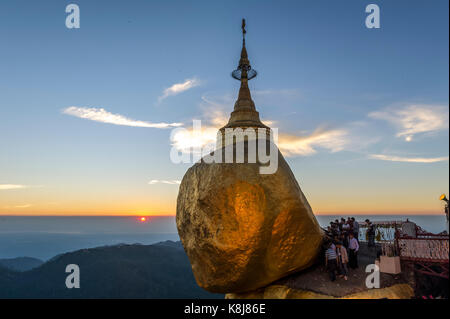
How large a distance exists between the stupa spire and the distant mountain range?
56.5 m

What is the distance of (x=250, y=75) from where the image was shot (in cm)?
1972

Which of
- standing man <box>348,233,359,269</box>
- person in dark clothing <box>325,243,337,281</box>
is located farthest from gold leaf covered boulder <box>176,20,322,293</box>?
standing man <box>348,233,359,269</box>

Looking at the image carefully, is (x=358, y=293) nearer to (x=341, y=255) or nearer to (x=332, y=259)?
(x=332, y=259)

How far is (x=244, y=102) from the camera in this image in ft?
60.6

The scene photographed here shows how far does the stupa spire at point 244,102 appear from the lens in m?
18.0

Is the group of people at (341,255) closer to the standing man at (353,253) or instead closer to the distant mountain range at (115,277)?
the standing man at (353,253)

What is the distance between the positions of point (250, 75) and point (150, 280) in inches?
2520

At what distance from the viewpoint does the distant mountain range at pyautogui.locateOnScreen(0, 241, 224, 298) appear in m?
65.2

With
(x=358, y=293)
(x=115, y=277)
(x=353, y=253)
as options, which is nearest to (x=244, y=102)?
(x=353, y=253)

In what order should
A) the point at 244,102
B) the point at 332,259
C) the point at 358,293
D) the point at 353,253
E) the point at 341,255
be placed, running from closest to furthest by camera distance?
the point at 358,293 → the point at 332,259 → the point at 341,255 → the point at 353,253 → the point at 244,102

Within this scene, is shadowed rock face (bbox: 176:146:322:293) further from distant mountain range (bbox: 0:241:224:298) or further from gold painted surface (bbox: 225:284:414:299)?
distant mountain range (bbox: 0:241:224:298)

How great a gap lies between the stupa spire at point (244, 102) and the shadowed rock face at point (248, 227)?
9.16 meters

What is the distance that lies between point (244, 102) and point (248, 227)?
11883 mm
